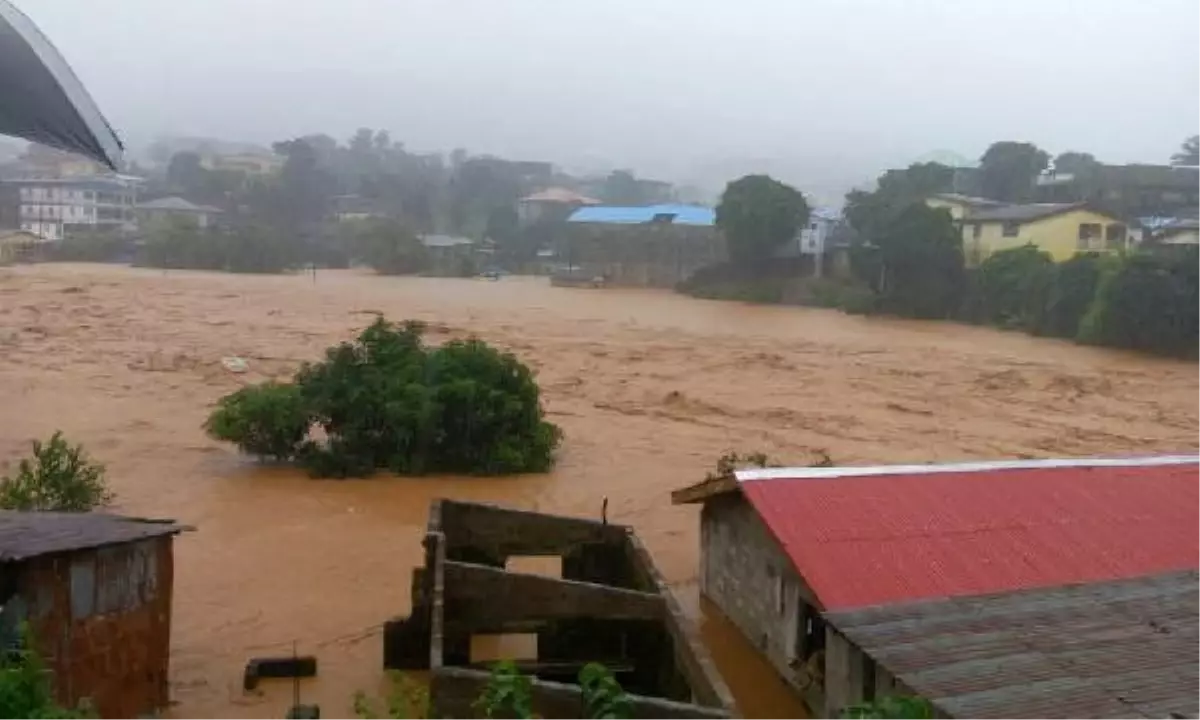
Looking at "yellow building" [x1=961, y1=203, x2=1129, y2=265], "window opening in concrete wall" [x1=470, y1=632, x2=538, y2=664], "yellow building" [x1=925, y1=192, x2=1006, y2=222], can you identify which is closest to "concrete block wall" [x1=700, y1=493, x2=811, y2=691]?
"window opening in concrete wall" [x1=470, y1=632, x2=538, y2=664]

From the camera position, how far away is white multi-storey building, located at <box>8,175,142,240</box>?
64.5 meters

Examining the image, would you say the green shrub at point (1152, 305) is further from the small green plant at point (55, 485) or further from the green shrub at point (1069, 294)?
the small green plant at point (55, 485)

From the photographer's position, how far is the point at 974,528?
8484 mm

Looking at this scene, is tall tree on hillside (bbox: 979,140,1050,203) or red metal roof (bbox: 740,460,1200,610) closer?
red metal roof (bbox: 740,460,1200,610)

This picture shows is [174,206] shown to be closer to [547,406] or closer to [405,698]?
[547,406]

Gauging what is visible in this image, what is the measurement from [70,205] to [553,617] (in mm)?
64857

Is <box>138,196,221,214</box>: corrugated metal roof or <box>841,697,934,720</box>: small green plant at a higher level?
<box>138,196,221,214</box>: corrugated metal roof

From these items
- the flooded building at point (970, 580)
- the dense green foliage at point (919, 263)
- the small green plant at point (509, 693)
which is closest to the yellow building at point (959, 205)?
the dense green foliage at point (919, 263)

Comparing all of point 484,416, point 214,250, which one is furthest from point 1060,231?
point 214,250

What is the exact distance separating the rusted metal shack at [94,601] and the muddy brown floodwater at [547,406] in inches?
48.4

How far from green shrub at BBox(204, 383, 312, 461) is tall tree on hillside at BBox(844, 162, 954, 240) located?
85.3ft

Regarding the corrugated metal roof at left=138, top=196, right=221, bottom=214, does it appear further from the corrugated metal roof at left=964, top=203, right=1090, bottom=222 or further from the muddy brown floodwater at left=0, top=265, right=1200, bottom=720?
the corrugated metal roof at left=964, top=203, right=1090, bottom=222

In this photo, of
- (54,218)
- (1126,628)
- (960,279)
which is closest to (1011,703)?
(1126,628)

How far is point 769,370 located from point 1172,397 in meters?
8.07
